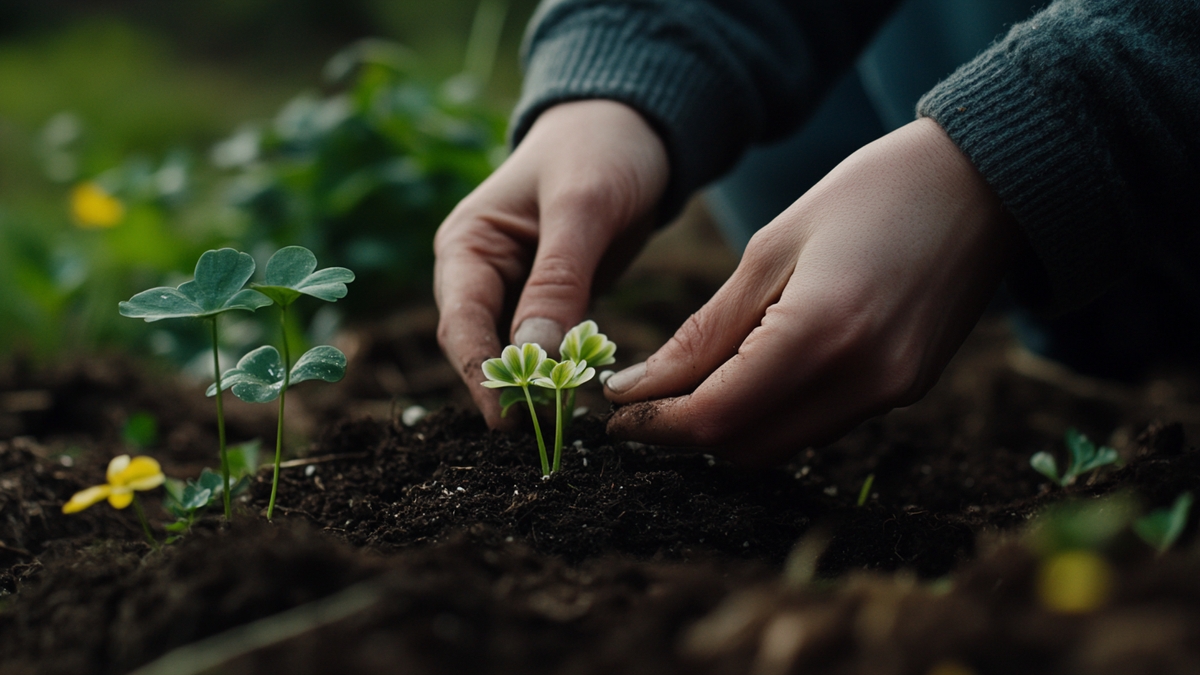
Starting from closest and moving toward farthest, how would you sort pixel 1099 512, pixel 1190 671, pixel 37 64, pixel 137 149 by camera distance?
pixel 1190 671, pixel 1099 512, pixel 137 149, pixel 37 64

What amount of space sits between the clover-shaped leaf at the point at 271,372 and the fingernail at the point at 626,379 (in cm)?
37

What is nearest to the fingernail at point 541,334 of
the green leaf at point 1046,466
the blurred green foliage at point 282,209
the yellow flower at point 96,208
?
the green leaf at point 1046,466

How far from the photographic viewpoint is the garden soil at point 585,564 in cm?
57

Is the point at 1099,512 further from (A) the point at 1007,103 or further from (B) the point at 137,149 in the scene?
(B) the point at 137,149

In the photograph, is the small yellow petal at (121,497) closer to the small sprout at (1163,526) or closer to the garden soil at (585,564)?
the garden soil at (585,564)

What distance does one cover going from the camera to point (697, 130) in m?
1.68

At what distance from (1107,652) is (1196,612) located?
10cm

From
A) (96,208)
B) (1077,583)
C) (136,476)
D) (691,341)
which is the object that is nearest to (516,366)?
(691,341)

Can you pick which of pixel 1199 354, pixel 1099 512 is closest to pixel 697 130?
pixel 1099 512

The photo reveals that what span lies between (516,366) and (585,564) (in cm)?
29

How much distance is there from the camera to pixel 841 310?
0.97 m

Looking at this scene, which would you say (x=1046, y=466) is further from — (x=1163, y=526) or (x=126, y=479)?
(x=126, y=479)

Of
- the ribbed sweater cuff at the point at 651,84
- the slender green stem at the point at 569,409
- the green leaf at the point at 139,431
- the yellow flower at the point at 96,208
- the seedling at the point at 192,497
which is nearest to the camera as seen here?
the seedling at the point at 192,497

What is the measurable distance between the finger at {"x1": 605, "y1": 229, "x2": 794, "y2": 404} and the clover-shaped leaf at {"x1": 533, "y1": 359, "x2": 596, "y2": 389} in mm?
114
